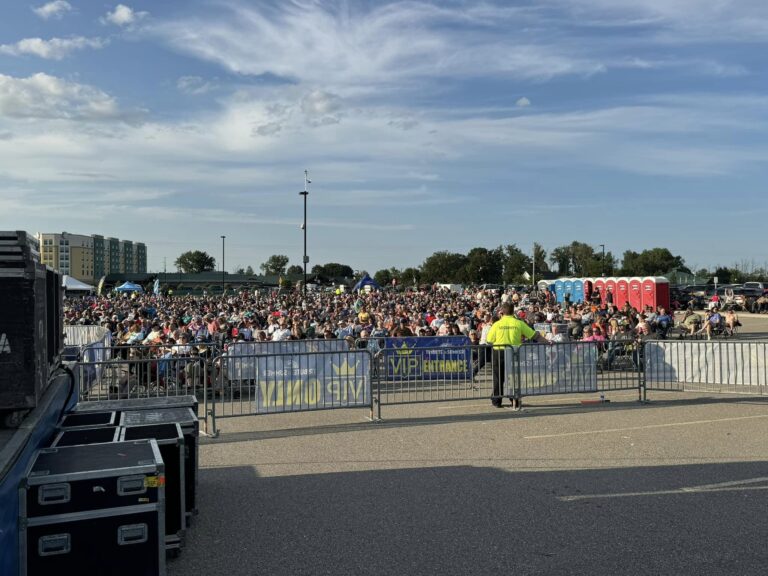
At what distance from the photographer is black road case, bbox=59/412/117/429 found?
214 inches

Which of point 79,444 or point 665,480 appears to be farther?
point 665,480

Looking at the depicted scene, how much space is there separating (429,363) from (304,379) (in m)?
2.59

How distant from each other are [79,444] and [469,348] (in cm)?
786

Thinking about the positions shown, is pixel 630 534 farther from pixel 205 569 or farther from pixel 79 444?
pixel 79 444

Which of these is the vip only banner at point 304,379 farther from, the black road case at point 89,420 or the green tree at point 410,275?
the green tree at point 410,275

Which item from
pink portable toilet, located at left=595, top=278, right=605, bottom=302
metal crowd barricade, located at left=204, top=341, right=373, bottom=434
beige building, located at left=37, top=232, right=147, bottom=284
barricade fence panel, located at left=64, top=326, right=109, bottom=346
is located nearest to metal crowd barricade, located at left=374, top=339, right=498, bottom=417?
metal crowd barricade, located at left=204, top=341, right=373, bottom=434

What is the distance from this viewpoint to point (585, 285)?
37688mm

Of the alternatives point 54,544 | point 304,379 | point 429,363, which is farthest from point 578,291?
point 54,544

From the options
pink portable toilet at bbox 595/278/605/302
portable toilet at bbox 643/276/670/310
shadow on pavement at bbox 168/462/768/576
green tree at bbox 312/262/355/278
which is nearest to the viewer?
shadow on pavement at bbox 168/462/768/576

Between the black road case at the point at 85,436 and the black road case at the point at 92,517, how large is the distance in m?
0.64

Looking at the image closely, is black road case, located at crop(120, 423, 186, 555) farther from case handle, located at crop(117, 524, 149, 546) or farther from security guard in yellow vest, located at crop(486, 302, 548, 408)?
security guard in yellow vest, located at crop(486, 302, 548, 408)

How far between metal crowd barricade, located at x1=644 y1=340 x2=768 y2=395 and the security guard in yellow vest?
2509 mm

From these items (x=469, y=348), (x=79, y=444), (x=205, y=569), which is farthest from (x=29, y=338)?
(x=469, y=348)

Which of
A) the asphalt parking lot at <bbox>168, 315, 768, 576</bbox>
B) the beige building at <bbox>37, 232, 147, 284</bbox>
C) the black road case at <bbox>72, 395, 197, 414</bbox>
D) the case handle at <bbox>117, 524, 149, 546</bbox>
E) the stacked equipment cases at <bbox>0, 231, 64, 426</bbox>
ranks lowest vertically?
the asphalt parking lot at <bbox>168, 315, 768, 576</bbox>
